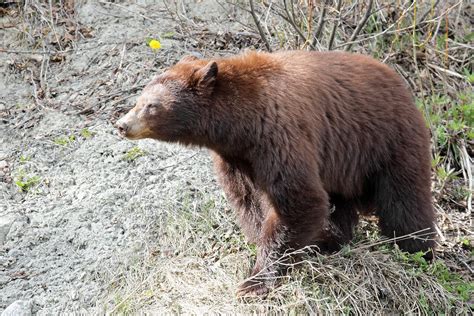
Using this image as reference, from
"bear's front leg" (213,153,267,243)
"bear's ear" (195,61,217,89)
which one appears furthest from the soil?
"bear's ear" (195,61,217,89)

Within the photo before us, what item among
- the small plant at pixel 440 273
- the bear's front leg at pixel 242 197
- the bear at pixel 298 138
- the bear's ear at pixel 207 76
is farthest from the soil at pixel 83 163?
the small plant at pixel 440 273

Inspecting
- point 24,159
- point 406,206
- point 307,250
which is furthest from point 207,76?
point 24,159

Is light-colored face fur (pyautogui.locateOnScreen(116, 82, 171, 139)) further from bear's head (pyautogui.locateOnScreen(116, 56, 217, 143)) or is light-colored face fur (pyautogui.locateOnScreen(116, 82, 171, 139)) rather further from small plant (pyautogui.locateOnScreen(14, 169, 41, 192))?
small plant (pyautogui.locateOnScreen(14, 169, 41, 192))

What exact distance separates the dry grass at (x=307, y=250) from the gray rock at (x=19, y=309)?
55 centimetres

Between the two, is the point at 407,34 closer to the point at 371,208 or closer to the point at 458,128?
the point at 458,128

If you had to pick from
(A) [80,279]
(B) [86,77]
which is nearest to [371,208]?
(A) [80,279]

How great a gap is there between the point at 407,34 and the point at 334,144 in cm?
298

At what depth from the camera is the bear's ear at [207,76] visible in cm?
527

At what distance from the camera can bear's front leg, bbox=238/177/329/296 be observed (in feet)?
17.3

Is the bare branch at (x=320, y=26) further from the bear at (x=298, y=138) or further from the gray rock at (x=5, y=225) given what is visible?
the gray rock at (x=5, y=225)

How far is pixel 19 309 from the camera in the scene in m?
5.50

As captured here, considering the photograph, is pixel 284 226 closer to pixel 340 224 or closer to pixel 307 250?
pixel 307 250

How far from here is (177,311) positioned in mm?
5367

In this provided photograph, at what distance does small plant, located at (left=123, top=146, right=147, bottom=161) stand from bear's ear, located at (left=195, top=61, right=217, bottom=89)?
185 centimetres
